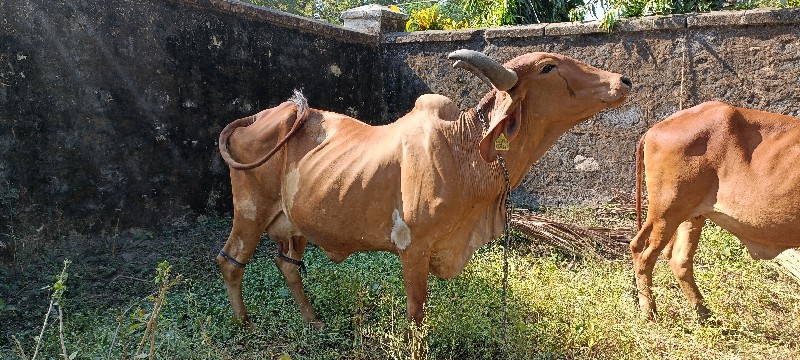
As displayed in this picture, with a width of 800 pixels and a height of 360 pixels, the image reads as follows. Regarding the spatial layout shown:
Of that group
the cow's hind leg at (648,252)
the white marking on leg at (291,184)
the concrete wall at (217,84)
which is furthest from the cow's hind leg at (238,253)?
the cow's hind leg at (648,252)

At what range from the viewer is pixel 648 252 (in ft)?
13.5

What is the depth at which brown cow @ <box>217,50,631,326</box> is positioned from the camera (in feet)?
10.0

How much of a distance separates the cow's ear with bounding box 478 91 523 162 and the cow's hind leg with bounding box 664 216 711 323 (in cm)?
189

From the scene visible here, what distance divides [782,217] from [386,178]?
2430 millimetres

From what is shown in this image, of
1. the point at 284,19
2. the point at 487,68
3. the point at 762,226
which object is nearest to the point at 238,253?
the point at 487,68

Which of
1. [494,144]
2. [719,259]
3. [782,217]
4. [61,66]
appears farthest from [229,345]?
[719,259]

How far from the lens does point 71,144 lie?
495 cm

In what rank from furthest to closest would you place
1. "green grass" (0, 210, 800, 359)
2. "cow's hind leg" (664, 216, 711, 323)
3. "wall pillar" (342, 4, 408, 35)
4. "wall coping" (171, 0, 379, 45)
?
"wall pillar" (342, 4, 408, 35) → "wall coping" (171, 0, 379, 45) → "cow's hind leg" (664, 216, 711, 323) → "green grass" (0, 210, 800, 359)

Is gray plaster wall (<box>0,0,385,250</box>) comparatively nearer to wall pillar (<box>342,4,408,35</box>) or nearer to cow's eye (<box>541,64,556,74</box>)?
wall pillar (<box>342,4,408,35</box>)

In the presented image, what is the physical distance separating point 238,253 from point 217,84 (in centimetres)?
270

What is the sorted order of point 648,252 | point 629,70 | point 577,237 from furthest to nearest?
point 629,70 → point 577,237 → point 648,252

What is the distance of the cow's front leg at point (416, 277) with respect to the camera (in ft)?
10.5

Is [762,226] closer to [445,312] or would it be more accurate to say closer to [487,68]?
[445,312]

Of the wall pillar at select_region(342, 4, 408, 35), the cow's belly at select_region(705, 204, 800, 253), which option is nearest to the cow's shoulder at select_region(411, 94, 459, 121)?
the cow's belly at select_region(705, 204, 800, 253)
